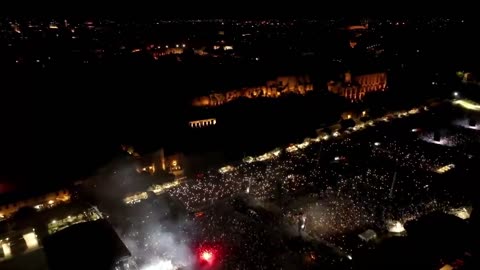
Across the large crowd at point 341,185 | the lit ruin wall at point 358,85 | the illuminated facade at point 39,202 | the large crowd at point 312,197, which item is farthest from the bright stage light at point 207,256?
the lit ruin wall at point 358,85

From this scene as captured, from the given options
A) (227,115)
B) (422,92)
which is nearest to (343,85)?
(422,92)

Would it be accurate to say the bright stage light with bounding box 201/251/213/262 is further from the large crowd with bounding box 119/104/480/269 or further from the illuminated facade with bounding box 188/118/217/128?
the illuminated facade with bounding box 188/118/217/128

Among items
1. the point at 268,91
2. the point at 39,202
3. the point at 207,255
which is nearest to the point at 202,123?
the point at 268,91

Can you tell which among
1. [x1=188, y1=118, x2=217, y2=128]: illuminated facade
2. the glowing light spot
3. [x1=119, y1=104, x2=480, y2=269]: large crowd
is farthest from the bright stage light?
[x1=188, y1=118, x2=217, y2=128]: illuminated facade

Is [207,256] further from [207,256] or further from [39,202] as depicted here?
[39,202]

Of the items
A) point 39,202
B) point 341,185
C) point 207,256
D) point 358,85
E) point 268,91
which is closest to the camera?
point 207,256

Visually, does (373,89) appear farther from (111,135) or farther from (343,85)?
(111,135)
